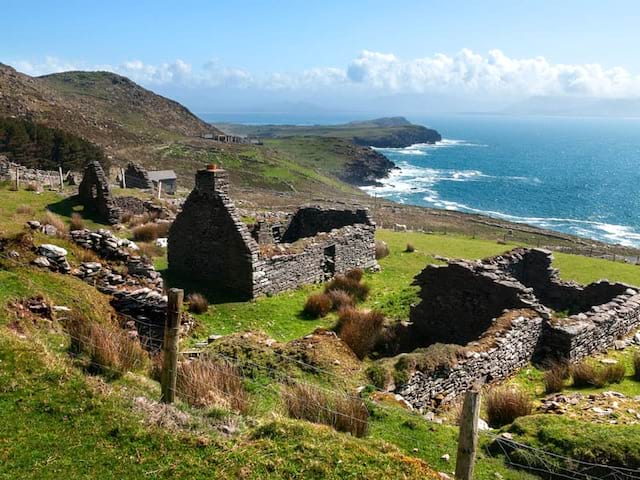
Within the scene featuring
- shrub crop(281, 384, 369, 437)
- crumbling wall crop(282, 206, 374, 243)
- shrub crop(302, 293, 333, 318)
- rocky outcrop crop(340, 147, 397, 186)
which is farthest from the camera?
rocky outcrop crop(340, 147, 397, 186)

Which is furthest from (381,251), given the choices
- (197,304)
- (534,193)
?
(534,193)

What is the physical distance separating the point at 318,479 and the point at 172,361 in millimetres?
2786

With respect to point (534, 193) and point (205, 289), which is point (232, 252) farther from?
point (534, 193)

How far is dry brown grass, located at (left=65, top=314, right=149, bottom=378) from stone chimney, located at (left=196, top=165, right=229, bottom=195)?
10.0 metres

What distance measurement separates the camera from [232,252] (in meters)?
19.2

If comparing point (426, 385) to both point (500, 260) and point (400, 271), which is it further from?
point (400, 271)

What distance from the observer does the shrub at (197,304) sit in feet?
55.4

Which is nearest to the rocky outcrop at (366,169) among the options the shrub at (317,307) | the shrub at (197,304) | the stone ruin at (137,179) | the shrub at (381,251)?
the stone ruin at (137,179)

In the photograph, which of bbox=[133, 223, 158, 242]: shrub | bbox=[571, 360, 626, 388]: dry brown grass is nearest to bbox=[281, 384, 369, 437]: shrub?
bbox=[571, 360, 626, 388]: dry brown grass

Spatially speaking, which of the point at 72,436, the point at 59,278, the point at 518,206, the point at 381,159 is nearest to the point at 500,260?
the point at 59,278

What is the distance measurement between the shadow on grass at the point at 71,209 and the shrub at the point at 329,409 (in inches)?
854

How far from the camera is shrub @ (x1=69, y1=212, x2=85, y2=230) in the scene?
2412cm

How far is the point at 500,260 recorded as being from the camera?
20.8 meters

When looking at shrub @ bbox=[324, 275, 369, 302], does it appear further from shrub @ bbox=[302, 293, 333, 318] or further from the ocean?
the ocean
